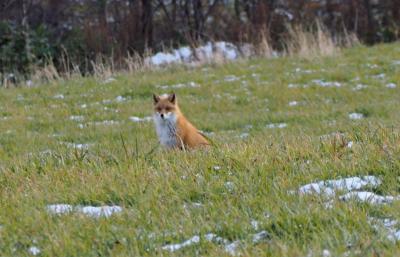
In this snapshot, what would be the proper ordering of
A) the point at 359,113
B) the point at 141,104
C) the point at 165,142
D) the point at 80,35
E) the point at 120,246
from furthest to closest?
the point at 80,35
the point at 141,104
the point at 359,113
the point at 165,142
the point at 120,246

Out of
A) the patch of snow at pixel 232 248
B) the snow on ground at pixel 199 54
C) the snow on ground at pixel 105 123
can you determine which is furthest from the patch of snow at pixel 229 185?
the snow on ground at pixel 199 54

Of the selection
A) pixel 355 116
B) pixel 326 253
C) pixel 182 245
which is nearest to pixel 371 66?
pixel 355 116

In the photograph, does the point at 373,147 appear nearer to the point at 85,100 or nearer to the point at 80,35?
the point at 85,100

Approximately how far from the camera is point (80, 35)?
22688 mm

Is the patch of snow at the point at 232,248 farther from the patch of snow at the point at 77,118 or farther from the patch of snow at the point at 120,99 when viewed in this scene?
the patch of snow at the point at 120,99

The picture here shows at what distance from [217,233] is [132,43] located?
1965 cm

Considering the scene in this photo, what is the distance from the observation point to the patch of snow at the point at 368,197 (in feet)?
12.2

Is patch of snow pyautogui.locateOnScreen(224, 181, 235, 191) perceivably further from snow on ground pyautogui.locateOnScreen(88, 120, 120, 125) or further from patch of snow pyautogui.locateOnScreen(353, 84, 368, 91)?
patch of snow pyautogui.locateOnScreen(353, 84, 368, 91)

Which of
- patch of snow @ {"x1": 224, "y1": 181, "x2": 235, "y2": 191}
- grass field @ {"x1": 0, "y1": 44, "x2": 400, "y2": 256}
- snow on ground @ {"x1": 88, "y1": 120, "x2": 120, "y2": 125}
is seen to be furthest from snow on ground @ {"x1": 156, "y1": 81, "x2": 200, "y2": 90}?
patch of snow @ {"x1": 224, "y1": 181, "x2": 235, "y2": 191}

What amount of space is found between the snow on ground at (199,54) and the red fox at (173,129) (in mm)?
8504

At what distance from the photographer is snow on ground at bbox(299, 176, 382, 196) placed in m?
3.99

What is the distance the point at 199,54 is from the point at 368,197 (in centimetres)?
1479

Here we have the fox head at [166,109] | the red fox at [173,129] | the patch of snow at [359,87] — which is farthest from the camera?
the patch of snow at [359,87]

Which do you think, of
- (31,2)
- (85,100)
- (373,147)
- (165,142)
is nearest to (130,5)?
(31,2)
